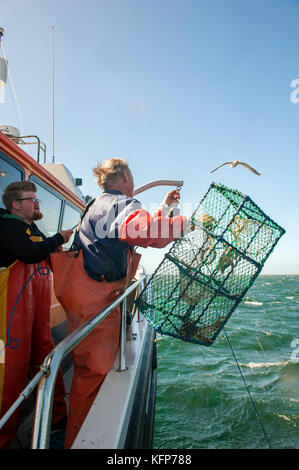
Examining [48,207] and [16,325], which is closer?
[16,325]

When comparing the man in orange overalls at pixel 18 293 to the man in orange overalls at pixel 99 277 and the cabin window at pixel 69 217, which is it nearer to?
the man in orange overalls at pixel 99 277

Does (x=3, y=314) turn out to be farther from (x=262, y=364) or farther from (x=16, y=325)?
(x=262, y=364)

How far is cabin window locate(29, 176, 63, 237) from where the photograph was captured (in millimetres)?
3296

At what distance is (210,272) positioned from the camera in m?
Answer: 2.19

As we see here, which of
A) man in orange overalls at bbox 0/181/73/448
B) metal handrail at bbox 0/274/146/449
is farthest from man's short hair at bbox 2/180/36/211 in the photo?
→ metal handrail at bbox 0/274/146/449

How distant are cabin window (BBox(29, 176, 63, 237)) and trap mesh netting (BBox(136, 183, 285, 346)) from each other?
71.8 inches

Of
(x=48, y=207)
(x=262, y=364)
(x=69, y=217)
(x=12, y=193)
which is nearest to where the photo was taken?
(x=12, y=193)

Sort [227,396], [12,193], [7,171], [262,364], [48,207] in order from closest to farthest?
1. [12,193]
2. [7,171]
3. [48,207]
4. [227,396]
5. [262,364]

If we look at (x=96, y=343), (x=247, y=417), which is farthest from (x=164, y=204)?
(x=247, y=417)

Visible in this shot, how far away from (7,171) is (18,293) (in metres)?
1.33

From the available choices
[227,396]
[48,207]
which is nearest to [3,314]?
[48,207]

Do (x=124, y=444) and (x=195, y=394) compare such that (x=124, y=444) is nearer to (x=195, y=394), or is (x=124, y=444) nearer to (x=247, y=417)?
(x=247, y=417)

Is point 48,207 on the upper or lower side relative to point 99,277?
upper
